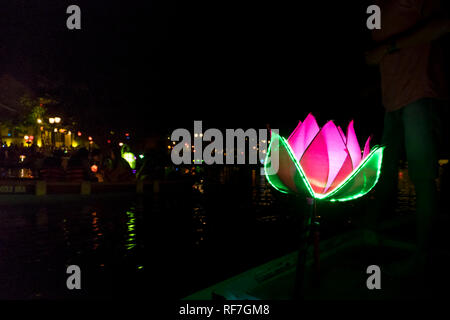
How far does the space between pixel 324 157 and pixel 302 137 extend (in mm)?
228

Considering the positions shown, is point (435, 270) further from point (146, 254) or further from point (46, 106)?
point (46, 106)

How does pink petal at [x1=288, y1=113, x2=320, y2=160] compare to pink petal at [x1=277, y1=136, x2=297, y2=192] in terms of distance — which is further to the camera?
pink petal at [x1=288, y1=113, x2=320, y2=160]

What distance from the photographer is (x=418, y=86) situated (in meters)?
2.13

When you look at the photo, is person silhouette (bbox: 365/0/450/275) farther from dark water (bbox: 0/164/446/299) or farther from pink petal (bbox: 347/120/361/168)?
dark water (bbox: 0/164/446/299)

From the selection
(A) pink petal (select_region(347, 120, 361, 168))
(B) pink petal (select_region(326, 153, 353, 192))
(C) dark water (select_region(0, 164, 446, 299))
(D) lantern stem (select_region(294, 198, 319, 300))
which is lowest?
(C) dark water (select_region(0, 164, 446, 299))

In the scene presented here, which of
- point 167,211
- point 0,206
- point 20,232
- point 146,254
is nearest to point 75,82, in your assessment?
point 0,206

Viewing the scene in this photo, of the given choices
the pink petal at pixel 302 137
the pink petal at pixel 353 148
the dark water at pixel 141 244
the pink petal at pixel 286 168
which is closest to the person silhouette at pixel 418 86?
the pink petal at pixel 353 148

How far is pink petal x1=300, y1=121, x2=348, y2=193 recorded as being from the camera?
159cm

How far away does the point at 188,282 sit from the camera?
3.93 meters

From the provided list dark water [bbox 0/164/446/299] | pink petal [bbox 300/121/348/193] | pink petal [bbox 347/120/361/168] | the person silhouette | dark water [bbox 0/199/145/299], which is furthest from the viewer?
dark water [bbox 0/164/446/299]

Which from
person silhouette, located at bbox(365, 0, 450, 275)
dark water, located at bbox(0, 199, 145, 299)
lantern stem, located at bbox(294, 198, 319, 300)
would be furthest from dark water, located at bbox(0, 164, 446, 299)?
lantern stem, located at bbox(294, 198, 319, 300)

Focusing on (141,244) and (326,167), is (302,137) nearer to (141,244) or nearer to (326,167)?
(326,167)

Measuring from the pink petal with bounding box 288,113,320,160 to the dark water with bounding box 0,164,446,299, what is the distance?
2420 mm

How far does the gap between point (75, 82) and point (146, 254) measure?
15.1 metres
